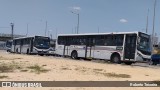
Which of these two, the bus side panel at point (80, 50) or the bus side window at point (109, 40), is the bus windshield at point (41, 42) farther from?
the bus side window at point (109, 40)

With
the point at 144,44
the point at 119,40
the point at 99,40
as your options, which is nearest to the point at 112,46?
the point at 119,40

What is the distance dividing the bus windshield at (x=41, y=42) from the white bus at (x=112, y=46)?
34.9 ft

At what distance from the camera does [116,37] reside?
116 ft

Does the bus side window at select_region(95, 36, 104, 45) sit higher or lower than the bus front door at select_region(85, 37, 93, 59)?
higher

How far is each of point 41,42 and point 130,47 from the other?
22.1m

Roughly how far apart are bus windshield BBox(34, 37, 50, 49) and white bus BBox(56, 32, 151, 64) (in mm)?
10650

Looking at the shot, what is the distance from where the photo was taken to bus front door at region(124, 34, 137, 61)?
109 feet

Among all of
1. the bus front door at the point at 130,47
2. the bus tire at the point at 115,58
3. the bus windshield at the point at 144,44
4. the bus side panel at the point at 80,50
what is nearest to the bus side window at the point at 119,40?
the bus front door at the point at 130,47

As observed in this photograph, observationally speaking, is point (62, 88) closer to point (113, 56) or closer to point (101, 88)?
point (101, 88)

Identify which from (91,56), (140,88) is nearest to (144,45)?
(91,56)

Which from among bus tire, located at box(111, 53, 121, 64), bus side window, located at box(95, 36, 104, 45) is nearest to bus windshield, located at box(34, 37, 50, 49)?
bus side window, located at box(95, 36, 104, 45)

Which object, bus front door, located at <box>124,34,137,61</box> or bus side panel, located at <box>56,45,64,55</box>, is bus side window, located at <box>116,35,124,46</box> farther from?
bus side panel, located at <box>56,45,64,55</box>

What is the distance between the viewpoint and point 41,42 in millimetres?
53469

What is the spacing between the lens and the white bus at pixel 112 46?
3334 centimetres
